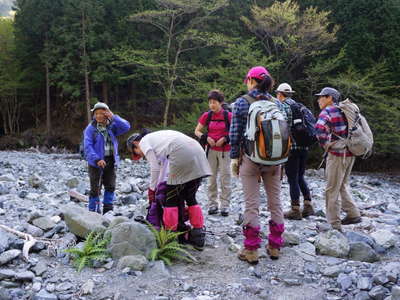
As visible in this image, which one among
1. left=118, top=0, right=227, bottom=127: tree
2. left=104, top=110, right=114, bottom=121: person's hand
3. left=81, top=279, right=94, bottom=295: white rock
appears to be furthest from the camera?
left=118, top=0, right=227, bottom=127: tree

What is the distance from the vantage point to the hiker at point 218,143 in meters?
6.08

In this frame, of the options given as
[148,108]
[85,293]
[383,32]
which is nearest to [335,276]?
[85,293]

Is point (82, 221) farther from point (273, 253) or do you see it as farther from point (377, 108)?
point (377, 108)

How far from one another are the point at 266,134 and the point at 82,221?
2.57m

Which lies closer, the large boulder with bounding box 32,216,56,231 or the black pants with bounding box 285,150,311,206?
the large boulder with bounding box 32,216,56,231

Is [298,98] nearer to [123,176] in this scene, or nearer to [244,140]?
[123,176]

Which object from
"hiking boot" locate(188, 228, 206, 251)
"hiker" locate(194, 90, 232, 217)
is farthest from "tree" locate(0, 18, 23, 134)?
"hiking boot" locate(188, 228, 206, 251)

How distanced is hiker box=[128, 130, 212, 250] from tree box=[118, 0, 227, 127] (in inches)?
719

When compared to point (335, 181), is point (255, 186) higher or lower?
higher

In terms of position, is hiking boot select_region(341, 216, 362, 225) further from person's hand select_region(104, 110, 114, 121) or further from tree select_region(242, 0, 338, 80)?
tree select_region(242, 0, 338, 80)

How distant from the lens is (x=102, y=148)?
6.02 m

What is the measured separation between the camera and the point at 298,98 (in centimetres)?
2441

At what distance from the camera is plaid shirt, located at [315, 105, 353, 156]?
5031 mm

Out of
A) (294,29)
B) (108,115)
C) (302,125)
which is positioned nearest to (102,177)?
(108,115)
